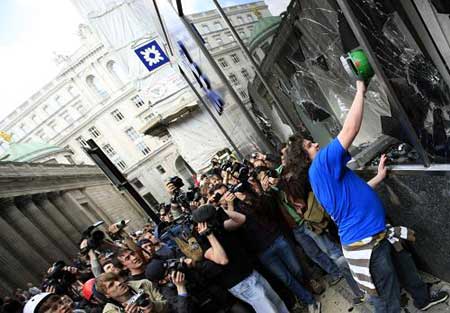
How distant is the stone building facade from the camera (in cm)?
1775

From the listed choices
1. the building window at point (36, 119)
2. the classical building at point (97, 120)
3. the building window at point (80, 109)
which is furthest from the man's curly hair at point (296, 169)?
the building window at point (36, 119)

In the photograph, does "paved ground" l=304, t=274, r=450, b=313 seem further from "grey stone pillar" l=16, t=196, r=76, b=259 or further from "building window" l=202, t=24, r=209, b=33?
"grey stone pillar" l=16, t=196, r=76, b=259

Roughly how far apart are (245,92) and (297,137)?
324 cm

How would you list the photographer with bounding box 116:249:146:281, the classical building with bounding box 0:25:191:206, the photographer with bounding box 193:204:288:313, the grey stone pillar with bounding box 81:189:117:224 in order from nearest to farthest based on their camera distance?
1. the photographer with bounding box 193:204:288:313
2. the photographer with bounding box 116:249:146:281
3. the grey stone pillar with bounding box 81:189:117:224
4. the classical building with bounding box 0:25:191:206

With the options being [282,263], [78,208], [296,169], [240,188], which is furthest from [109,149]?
[296,169]

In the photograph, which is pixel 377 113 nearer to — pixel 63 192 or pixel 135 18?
pixel 135 18

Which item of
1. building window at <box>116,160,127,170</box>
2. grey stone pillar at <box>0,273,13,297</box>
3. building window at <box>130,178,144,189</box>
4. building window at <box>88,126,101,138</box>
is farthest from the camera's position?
building window at <box>88,126,101,138</box>

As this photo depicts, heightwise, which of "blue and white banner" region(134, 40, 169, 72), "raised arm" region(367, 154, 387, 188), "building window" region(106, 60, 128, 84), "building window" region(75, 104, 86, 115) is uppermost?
"building window" region(106, 60, 128, 84)

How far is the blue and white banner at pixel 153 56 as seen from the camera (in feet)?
51.7

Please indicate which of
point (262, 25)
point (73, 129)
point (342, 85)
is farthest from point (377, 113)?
point (73, 129)

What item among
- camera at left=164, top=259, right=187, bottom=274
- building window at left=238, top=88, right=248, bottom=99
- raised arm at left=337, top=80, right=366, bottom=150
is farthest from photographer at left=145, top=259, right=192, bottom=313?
building window at left=238, top=88, right=248, bottom=99

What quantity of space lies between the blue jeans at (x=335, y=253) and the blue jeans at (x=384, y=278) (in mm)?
1154

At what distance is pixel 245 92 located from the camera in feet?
19.1

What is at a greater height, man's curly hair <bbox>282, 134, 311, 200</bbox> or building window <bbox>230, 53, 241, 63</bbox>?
building window <bbox>230, 53, 241, 63</bbox>
